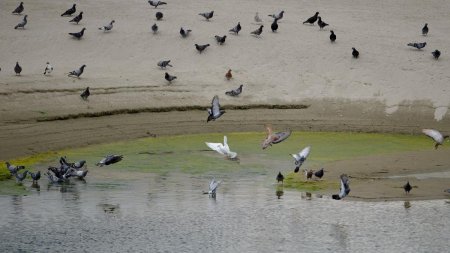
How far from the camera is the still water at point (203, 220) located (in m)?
16.2

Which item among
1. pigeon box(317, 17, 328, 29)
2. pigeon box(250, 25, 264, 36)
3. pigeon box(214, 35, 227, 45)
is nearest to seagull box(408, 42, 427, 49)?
pigeon box(317, 17, 328, 29)

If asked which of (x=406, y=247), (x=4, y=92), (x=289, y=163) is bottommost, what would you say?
(x=406, y=247)

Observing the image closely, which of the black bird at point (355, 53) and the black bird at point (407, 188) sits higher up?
the black bird at point (355, 53)

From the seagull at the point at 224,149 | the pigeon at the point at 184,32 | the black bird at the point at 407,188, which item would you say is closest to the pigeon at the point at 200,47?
the pigeon at the point at 184,32

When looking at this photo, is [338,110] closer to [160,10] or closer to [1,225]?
[160,10]

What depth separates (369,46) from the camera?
2686cm

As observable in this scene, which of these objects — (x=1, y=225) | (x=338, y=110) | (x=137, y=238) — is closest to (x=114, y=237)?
(x=137, y=238)

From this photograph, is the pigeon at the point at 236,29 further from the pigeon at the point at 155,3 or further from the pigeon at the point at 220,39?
the pigeon at the point at 155,3

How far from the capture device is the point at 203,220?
57.0 feet

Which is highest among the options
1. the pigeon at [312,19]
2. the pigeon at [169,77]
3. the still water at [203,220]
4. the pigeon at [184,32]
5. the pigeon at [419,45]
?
the pigeon at [312,19]

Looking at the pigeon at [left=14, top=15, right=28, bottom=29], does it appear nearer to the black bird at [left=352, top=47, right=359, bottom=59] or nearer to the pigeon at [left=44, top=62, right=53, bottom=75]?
the pigeon at [left=44, top=62, right=53, bottom=75]

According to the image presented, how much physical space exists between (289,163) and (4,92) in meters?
5.64

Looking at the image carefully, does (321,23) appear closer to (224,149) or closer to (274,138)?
(274,138)

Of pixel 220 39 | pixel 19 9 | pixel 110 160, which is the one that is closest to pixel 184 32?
pixel 220 39
